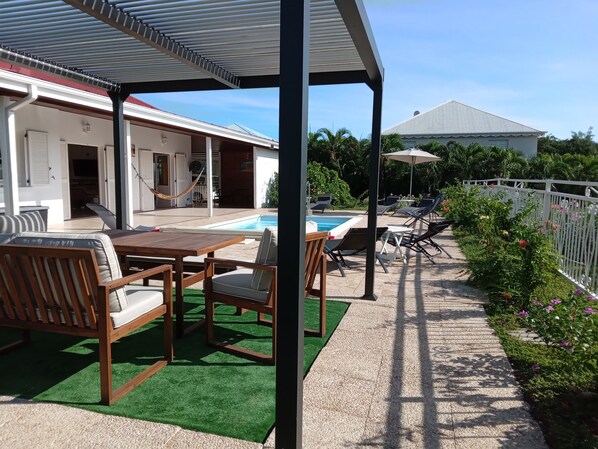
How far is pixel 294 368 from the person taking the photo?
1.75m

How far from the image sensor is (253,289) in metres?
3.10

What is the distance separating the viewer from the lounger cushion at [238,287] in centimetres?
307

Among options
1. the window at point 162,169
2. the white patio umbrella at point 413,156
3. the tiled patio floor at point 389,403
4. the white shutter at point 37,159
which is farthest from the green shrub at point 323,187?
the tiled patio floor at point 389,403

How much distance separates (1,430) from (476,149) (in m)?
20.1

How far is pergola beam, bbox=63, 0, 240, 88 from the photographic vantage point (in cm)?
310

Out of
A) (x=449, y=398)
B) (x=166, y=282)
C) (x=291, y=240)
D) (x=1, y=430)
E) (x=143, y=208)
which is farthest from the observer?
(x=143, y=208)

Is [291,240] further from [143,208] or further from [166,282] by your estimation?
[143,208]

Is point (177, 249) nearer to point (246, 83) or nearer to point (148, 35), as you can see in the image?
point (148, 35)

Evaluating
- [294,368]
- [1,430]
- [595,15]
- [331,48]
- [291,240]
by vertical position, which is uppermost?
[595,15]

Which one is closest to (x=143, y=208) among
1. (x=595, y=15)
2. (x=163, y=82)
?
(x=163, y=82)

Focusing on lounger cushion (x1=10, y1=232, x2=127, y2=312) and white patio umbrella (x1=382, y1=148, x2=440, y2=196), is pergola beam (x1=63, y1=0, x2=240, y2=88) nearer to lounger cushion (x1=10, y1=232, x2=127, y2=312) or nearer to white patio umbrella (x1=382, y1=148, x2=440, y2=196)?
lounger cushion (x1=10, y1=232, x2=127, y2=312)

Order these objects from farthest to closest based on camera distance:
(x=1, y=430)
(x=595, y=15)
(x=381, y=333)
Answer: (x=595, y=15)
(x=381, y=333)
(x=1, y=430)

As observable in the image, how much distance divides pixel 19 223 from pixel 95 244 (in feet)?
8.90

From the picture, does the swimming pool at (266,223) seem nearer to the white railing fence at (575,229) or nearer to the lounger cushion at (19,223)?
the white railing fence at (575,229)
